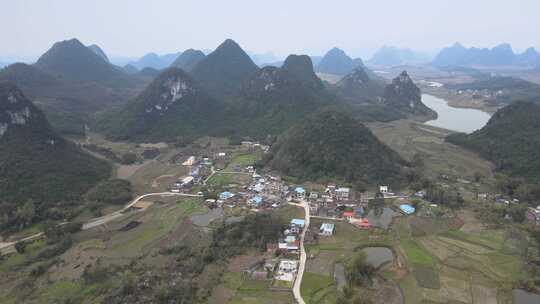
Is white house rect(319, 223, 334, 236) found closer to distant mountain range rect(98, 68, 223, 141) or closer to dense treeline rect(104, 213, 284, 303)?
dense treeline rect(104, 213, 284, 303)

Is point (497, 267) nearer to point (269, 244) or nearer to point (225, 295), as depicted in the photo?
point (269, 244)

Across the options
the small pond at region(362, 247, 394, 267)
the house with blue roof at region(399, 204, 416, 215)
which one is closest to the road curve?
the small pond at region(362, 247, 394, 267)

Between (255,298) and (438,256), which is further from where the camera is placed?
(438,256)

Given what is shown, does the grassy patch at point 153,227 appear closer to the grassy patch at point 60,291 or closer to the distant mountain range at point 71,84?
the grassy patch at point 60,291

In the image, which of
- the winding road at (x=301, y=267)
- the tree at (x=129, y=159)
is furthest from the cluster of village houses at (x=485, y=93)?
the tree at (x=129, y=159)

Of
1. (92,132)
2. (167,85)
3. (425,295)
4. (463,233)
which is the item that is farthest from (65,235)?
(167,85)

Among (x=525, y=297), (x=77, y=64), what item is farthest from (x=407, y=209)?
(x=77, y=64)
